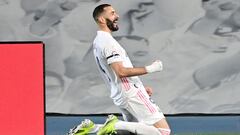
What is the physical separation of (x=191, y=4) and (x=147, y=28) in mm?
521

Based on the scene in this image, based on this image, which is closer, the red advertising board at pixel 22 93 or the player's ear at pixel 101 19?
the player's ear at pixel 101 19

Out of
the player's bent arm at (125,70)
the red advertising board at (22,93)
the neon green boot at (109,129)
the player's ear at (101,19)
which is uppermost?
the player's ear at (101,19)

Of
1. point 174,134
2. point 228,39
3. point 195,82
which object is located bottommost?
point 174,134

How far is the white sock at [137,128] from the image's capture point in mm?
4035

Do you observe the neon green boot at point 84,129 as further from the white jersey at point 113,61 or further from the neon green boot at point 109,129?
the white jersey at point 113,61

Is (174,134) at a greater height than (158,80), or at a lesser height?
lesser

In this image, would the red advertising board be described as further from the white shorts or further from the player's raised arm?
the player's raised arm

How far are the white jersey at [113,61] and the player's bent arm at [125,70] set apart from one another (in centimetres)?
3

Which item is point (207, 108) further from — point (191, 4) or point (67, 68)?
point (67, 68)

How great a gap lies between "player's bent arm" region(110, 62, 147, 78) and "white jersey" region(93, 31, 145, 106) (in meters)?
0.03

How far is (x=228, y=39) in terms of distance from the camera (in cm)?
677

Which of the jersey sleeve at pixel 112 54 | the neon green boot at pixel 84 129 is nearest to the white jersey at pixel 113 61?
the jersey sleeve at pixel 112 54

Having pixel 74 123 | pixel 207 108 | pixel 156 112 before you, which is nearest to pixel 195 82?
pixel 207 108

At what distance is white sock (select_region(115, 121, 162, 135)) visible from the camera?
4.04 meters
